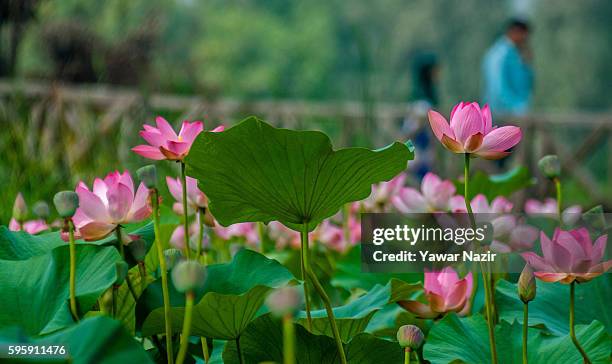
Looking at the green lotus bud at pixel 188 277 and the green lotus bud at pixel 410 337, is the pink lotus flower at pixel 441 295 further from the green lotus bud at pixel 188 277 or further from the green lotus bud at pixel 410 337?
the green lotus bud at pixel 188 277

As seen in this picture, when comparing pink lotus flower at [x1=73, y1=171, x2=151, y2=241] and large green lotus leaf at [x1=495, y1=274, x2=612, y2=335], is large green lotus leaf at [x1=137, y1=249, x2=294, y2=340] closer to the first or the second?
pink lotus flower at [x1=73, y1=171, x2=151, y2=241]

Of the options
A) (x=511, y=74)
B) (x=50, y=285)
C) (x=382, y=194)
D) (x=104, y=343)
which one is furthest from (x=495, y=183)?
(x=511, y=74)

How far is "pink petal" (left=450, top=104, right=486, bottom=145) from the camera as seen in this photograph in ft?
2.00

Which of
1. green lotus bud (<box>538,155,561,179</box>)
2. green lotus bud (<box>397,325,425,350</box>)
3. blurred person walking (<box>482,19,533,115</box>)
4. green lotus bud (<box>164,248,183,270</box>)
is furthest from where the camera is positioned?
blurred person walking (<box>482,19,533,115</box>)

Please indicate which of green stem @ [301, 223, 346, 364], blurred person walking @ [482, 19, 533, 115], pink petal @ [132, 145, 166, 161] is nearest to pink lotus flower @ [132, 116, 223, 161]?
pink petal @ [132, 145, 166, 161]

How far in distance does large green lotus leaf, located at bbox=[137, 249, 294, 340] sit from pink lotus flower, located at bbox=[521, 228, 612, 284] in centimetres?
20

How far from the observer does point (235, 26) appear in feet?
84.7

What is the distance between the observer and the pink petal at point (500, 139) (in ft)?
1.99

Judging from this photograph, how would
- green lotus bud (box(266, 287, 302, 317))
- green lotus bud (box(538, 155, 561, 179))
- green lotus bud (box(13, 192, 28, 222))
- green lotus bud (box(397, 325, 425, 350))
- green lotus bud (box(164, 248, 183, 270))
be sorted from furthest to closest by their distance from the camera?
green lotus bud (box(13, 192, 28, 222)) → green lotus bud (box(538, 155, 561, 179)) → green lotus bud (box(164, 248, 183, 270)) → green lotus bud (box(397, 325, 425, 350)) → green lotus bud (box(266, 287, 302, 317))

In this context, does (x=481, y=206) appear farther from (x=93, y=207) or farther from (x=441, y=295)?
(x=93, y=207)

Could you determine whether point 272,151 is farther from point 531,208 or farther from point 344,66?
point 344,66

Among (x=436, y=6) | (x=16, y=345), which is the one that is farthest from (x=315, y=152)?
(x=436, y=6)

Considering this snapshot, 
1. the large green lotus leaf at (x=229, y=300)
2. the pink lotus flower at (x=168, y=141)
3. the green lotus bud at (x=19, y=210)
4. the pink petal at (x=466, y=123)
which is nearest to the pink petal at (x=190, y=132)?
the pink lotus flower at (x=168, y=141)

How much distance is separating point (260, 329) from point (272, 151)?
0.13 metres
